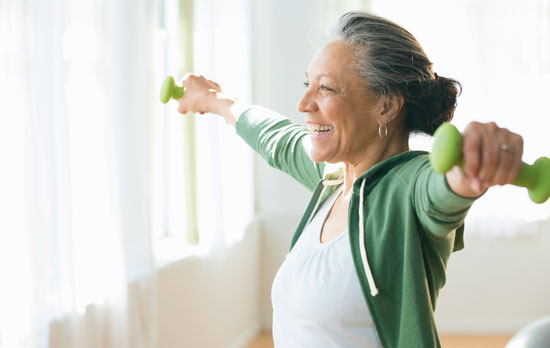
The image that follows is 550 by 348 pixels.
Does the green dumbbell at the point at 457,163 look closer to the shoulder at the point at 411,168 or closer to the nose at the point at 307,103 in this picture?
the shoulder at the point at 411,168

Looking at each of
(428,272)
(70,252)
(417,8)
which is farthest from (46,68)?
(417,8)

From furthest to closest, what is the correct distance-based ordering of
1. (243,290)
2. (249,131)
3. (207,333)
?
(243,290), (207,333), (249,131)

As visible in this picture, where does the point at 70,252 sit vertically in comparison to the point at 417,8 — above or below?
below

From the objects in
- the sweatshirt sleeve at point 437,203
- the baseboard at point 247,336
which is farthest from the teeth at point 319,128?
the baseboard at point 247,336

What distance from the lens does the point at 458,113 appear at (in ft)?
14.9

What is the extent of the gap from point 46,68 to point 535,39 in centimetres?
369

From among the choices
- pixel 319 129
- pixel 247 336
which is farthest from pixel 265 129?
pixel 247 336

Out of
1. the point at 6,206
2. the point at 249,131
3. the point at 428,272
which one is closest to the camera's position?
the point at 428,272

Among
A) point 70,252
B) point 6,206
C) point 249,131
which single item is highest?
point 249,131

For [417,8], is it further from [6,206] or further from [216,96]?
[6,206]

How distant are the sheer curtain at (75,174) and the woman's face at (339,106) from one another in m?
0.87

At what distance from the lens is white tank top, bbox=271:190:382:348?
128 centimetres

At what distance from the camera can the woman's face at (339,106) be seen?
1.42 metres

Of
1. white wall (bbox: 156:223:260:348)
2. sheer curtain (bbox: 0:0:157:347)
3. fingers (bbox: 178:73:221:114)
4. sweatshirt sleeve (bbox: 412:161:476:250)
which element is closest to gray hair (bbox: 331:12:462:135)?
sweatshirt sleeve (bbox: 412:161:476:250)
